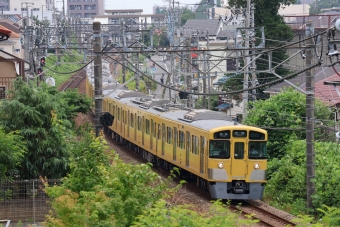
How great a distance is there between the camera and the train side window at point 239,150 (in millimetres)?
15773

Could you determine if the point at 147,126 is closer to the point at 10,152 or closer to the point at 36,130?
the point at 36,130

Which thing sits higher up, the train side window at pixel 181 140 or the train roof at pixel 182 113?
the train roof at pixel 182 113

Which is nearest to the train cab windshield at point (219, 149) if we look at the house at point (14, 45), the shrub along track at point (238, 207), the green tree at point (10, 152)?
the shrub along track at point (238, 207)

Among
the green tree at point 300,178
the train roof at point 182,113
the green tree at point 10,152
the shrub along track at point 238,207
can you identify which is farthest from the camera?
the train roof at point 182,113

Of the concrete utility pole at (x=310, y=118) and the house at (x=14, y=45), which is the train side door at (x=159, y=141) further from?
the house at (x=14, y=45)

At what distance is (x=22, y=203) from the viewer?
1322 centimetres

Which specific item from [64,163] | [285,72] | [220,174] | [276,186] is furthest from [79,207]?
[285,72]

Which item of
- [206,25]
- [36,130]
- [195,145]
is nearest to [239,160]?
[195,145]

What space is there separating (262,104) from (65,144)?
922cm

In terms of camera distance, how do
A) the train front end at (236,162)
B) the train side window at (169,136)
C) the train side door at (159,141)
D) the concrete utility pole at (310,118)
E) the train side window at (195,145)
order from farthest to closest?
1. the train side door at (159,141)
2. the train side window at (169,136)
3. the train side window at (195,145)
4. the train front end at (236,162)
5. the concrete utility pole at (310,118)

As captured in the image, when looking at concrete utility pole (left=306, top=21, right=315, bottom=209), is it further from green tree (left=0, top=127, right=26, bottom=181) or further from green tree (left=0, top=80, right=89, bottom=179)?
green tree (left=0, top=127, right=26, bottom=181)

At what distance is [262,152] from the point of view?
15938 millimetres

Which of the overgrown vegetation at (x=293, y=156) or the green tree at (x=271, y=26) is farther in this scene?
the green tree at (x=271, y=26)

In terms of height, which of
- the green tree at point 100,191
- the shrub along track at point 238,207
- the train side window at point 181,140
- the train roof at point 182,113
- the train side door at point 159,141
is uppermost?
the green tree at point 100,191
